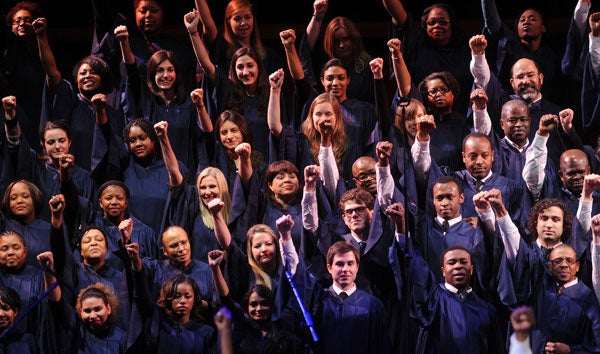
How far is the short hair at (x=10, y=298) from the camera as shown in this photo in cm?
597

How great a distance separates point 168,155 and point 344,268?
1270 mm

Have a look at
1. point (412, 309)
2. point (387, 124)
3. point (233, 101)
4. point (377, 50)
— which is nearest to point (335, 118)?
point (387, 124)

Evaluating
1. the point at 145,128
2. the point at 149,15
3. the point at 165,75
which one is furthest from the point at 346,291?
the point at 149,15

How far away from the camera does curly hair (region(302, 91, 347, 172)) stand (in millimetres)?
6711

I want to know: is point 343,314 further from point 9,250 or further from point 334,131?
point 9,250

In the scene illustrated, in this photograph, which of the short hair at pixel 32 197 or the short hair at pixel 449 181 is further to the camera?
the short hair at pixel 32 197

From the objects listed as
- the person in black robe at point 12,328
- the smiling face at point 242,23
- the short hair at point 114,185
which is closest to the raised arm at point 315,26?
the smiling face at point 242,23

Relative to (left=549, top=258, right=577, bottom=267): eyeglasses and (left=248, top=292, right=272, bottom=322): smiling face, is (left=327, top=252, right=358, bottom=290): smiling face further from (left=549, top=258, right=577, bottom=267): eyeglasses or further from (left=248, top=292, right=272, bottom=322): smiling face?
(left=549, top=258, right=577, bottom=267): eyeglasses

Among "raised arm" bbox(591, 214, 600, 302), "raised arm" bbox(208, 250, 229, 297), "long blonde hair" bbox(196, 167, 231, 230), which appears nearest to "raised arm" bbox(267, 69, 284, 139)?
"long blonde hair" bbox(196, 167, 231, 230)

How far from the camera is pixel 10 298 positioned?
599 centimetres

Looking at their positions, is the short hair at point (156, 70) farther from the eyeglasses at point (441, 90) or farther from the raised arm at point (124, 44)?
the eyeglasses at point (441, 90)

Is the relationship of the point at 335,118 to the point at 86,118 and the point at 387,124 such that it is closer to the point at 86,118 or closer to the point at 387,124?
the point at 387,124

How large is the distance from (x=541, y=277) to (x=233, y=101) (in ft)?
6.73

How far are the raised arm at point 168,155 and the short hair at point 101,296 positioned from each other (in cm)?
81
